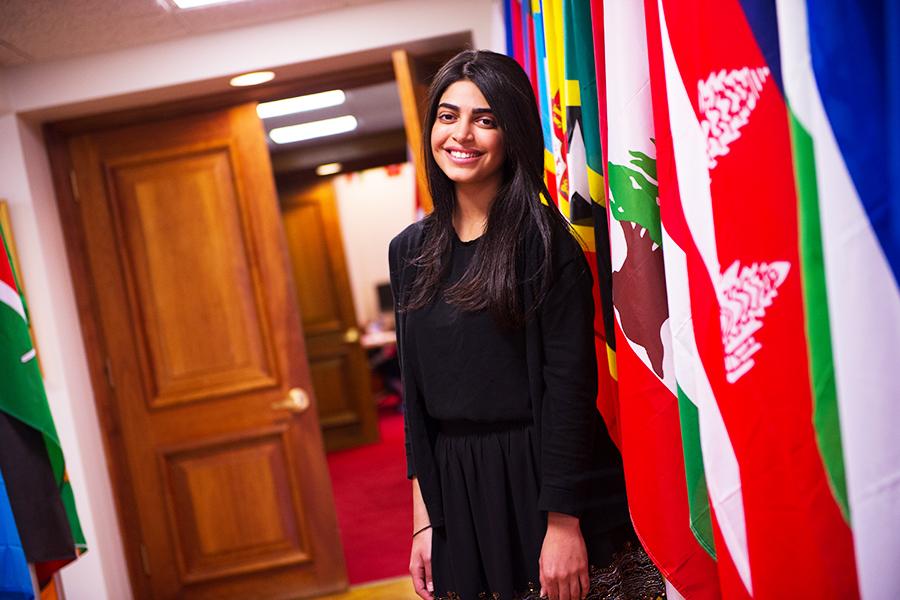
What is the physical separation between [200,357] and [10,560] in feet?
5.83

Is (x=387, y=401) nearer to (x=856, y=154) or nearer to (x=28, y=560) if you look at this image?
(x=28, y=560)

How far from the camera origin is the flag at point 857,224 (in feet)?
2.64

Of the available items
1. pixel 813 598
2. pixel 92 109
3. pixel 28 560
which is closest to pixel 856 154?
pixel 813 598

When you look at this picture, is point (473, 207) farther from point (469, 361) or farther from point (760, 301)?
point (760, 301)

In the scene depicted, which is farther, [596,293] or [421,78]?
[421,78]

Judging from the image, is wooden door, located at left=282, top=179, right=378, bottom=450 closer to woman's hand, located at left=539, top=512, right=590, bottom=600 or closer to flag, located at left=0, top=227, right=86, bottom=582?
flag, located at left=0, top=227, right=86, bottom=582

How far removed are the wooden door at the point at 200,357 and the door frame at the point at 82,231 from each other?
0.01 m

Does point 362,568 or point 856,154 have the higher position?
point 856,154

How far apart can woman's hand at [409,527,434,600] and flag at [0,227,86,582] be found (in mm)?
937

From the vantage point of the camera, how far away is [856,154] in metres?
0.81

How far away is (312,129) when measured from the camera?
5602 millimetres

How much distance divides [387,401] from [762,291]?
7600 millimetres

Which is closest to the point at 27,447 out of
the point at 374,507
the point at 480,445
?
the point at 480,445

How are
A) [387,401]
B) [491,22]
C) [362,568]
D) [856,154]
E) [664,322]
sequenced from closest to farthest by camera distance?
[856,154] → [664,322] → [491,22] → [362,568] → [387,401]
